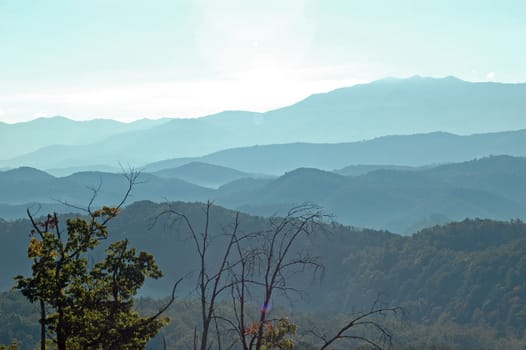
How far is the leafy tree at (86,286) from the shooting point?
1583 centimetres

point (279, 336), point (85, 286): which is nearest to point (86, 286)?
point (85, 286)

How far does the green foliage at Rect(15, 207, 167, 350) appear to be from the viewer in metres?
15.8

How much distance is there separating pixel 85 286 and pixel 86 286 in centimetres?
13

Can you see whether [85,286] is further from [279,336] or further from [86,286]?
[279,336]

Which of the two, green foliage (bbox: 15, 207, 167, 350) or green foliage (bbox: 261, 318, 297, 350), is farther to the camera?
green foliage (bbox: 15, 207, 167, 350)

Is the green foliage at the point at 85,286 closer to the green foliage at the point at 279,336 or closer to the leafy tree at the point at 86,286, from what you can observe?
the leafy tree at the point at 86,286

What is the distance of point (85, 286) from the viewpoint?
17.1m

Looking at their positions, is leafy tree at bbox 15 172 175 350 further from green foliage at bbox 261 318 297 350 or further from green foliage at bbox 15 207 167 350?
green foliage at bbox 261 318 297 350

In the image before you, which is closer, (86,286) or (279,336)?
(279,336)

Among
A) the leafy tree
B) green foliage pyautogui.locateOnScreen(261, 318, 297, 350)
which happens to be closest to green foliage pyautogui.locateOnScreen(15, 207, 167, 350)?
the leafy tree

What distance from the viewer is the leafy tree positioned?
15.8 m

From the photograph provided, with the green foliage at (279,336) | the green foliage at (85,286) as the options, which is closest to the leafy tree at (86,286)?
the green foliage at (85,286)

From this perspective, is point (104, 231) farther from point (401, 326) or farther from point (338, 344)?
point (401, 326)

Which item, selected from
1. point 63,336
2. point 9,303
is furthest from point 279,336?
point 9,303
